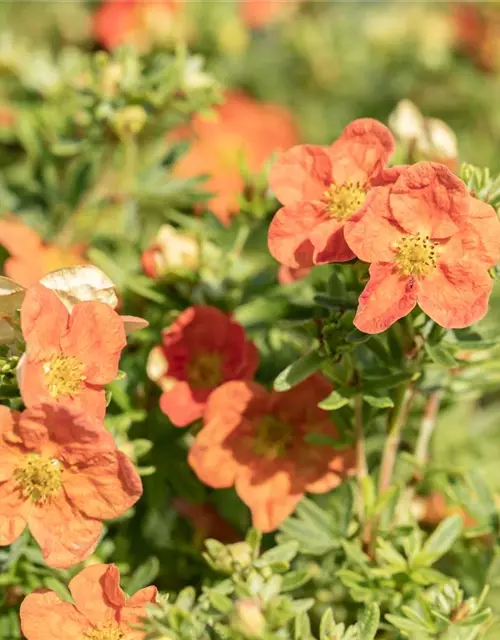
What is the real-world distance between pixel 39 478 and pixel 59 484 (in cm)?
2

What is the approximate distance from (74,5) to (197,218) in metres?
1.05

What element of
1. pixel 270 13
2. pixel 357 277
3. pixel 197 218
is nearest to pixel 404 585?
pixel 357 277

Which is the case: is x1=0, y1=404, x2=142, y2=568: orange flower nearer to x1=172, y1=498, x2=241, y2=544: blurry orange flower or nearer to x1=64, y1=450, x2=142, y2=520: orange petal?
x1=64, y1=450, x2=142, y2=520: orange petal

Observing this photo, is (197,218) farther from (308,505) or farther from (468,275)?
(468,275)

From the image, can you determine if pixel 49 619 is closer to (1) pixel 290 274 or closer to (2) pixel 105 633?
(2) pixel 105 633

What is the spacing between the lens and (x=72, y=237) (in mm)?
1601

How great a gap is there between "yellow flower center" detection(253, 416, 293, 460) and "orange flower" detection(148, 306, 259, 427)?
0.21 feet

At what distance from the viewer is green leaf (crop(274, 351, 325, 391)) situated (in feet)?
3.54

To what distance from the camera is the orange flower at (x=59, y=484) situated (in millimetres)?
984

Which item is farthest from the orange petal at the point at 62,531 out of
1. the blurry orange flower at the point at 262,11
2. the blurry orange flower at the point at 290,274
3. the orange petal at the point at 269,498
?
the blurry orange flower at the point at 262,11

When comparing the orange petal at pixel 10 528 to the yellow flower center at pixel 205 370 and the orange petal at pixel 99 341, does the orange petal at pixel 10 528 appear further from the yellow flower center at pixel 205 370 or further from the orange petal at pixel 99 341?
the yellow flower center at pixel 205 370

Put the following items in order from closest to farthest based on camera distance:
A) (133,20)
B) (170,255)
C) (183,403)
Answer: (183,403) → (170,255) → (133,20)

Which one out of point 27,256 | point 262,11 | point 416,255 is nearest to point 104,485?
point 416,255

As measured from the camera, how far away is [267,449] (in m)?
1.26
